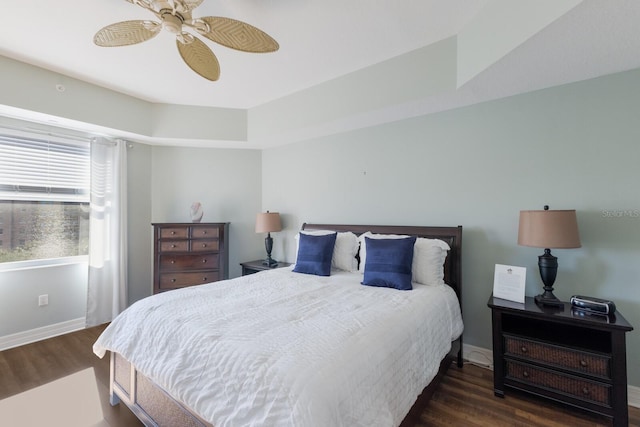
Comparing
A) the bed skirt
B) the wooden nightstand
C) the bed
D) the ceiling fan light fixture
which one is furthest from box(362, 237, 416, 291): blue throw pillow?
the ceiling fan light fixture

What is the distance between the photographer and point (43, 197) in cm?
→ 310

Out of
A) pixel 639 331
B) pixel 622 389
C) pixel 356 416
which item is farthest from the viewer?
pixel 639 331

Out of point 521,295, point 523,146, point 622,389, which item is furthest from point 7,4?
point 622,389

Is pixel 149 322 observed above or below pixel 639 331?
above

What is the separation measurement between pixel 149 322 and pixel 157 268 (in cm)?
212

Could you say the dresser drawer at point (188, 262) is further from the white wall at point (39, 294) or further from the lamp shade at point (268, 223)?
the white wall at point (39, 294)

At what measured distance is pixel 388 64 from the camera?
2521 mm

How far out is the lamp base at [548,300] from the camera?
6.52 ft

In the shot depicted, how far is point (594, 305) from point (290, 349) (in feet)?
6.80

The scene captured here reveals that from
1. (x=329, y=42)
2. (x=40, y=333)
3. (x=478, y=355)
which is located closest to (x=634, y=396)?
(x=478, y=355)

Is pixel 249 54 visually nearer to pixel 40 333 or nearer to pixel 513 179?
pixel 513 179

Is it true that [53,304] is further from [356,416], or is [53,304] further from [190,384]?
[356,416]

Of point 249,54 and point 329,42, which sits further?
point 249,54

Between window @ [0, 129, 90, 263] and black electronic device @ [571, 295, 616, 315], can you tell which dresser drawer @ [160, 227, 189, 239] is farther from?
black electronic device @ [571, 295, 616, 315]
